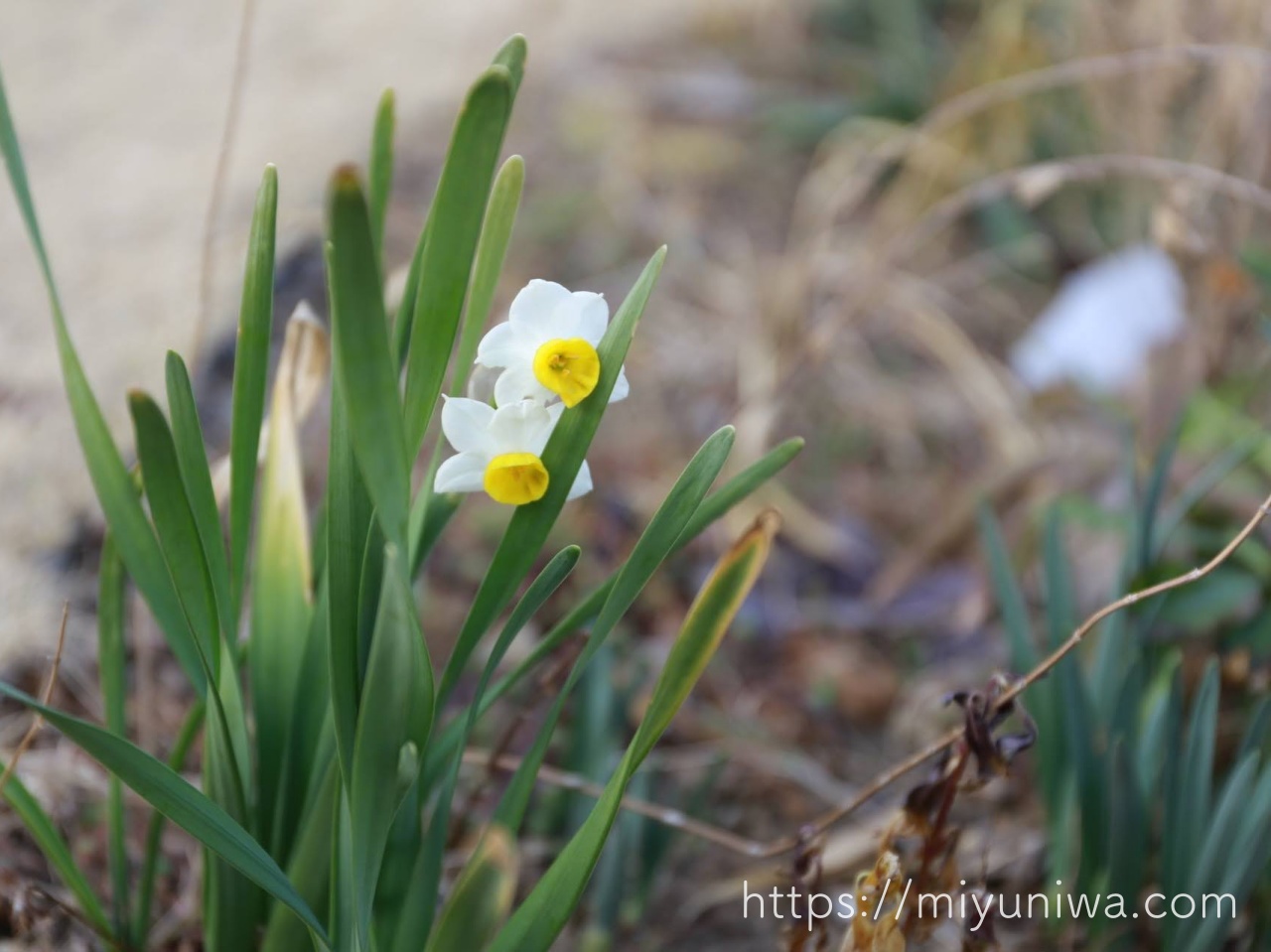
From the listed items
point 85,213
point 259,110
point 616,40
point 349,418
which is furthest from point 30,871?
point 616,40

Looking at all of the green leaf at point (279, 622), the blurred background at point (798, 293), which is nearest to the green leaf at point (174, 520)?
the green leaf at point (279, 622)

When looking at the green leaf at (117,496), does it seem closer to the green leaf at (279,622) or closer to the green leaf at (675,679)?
the green leaf at (279,622)

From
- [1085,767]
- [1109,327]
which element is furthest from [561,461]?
[1109,327]

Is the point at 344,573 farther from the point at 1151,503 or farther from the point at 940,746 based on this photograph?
the point at 1151,503

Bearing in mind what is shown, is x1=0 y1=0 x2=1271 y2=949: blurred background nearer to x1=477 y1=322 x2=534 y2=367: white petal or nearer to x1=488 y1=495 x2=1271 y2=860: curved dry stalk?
x1=488 y1=495 x2=1271 y2=860: curved dry stalk

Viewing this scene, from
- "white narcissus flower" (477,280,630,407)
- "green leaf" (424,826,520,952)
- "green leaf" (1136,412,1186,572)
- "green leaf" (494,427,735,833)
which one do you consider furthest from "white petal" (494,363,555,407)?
"green leaf" (1136,412,1186,572)

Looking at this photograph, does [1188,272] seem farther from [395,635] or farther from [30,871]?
[30,871]
